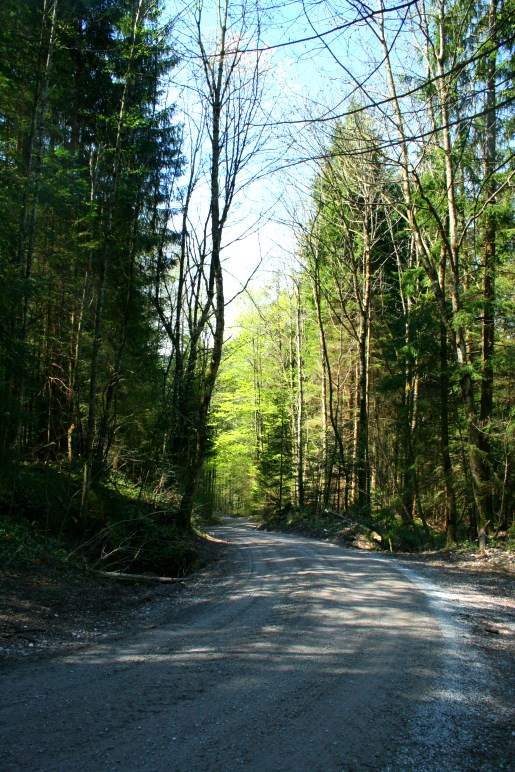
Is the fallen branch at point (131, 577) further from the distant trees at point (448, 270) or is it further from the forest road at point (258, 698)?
the distant trees at point (448, 270)

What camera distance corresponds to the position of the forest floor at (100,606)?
4988 millimetres

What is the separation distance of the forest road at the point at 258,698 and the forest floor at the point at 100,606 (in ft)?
1.12

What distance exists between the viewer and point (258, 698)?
143 inches

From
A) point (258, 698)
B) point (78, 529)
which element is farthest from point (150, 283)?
point (258, 698)

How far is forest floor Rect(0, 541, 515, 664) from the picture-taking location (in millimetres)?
4988

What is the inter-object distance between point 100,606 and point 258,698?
11.7 feet

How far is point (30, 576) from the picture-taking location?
6.89m

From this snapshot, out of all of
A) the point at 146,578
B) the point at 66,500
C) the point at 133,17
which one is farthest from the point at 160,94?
the point at 146,578

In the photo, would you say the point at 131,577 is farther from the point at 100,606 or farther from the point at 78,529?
the point at 78,529

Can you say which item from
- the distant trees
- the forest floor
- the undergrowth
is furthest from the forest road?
the distant trees

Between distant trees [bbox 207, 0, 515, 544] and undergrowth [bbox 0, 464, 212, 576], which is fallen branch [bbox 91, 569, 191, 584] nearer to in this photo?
undergrowth [bbox 0, 464, 212, 576]

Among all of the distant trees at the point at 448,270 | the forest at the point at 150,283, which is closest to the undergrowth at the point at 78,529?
the forest at the point at 150,283

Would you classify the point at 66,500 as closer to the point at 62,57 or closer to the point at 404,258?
the point at 62,57

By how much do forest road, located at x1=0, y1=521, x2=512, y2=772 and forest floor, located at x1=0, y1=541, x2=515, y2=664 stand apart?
0.34 meters
